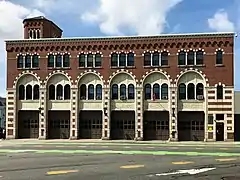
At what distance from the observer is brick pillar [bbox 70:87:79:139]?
52.2 meters

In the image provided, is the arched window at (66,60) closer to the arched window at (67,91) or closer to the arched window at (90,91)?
the arched window at (67,91)

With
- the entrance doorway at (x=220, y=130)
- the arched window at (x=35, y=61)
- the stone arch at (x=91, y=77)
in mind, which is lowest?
the entrance doorway at (x=220, y=130)

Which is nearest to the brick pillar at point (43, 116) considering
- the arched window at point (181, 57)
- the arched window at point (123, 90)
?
the arched window at point (123, 90)

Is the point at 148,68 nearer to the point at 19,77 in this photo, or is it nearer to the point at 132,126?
the point at 132,126

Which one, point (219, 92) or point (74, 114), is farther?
point (74, 114)

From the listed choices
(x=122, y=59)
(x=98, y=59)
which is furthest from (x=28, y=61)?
(x=122, y=59)

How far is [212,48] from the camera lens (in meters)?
49.6

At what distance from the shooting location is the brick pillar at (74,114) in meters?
52.2

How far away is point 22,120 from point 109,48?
45.6 feet

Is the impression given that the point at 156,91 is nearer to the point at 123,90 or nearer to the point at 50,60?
the point at 123,90

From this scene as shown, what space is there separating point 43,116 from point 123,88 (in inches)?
399

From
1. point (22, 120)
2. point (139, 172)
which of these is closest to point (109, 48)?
point (22, 120)

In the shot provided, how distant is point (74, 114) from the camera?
52.3m

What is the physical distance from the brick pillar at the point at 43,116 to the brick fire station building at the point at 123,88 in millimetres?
119
